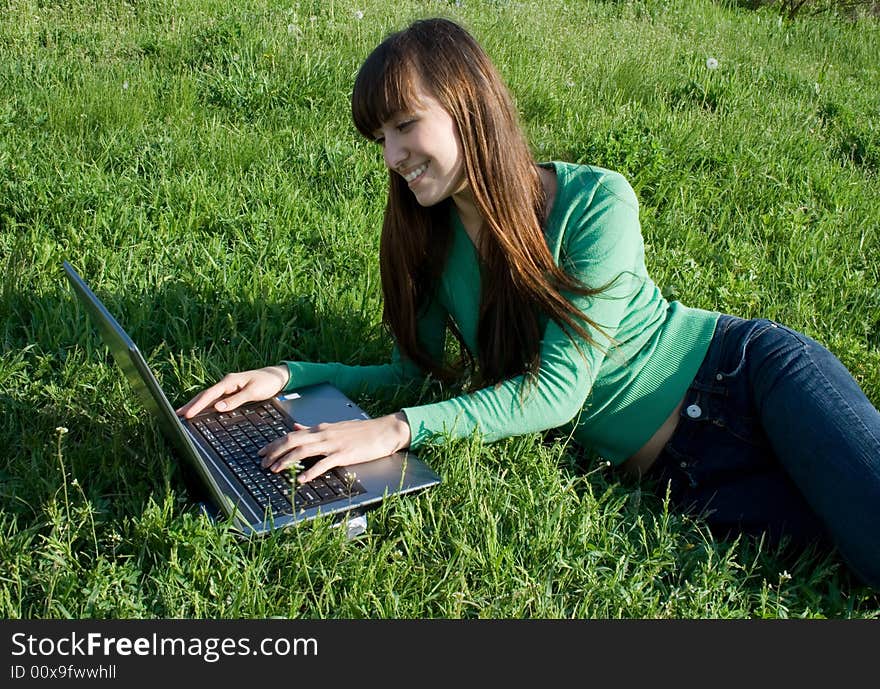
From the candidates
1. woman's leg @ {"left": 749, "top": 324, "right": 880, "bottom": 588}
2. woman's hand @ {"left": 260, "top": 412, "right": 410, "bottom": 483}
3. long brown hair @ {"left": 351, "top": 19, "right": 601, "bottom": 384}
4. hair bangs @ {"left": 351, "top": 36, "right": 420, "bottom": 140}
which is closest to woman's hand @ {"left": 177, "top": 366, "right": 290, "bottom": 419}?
woman's hand @ {"left": 260, "top": 412, "right": 410, "bottom": 483}

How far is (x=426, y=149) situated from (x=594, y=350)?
73cm

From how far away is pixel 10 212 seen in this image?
4195mm

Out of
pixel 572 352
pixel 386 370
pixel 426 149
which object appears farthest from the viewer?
pixel 386 370

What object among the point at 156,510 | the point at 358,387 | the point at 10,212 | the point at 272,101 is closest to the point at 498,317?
the point at 358,387

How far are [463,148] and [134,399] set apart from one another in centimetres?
131

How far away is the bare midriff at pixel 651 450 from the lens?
296cm

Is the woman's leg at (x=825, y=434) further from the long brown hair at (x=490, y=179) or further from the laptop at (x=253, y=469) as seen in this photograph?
the laptop at (x=253, y=469)

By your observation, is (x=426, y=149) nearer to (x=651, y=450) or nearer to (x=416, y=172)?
(x=416, y=172)

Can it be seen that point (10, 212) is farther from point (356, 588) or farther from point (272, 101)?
point (356, 588)

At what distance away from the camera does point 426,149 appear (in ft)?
8.82

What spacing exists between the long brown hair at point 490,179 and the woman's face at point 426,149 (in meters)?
0.02

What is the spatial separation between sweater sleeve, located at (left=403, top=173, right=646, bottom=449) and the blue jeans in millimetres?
365

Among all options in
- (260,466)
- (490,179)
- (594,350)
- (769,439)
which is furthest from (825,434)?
(260,466)

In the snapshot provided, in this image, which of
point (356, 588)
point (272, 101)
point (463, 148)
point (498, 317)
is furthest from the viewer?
point (272, 101)
